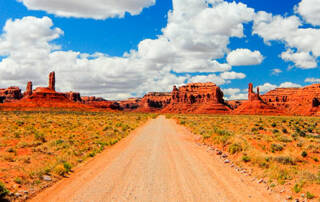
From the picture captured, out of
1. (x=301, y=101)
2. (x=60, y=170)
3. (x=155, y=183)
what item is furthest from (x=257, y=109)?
(x=60, y=170)

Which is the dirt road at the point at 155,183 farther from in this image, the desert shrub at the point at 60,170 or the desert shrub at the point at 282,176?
the desert shrub at the point at 282,176

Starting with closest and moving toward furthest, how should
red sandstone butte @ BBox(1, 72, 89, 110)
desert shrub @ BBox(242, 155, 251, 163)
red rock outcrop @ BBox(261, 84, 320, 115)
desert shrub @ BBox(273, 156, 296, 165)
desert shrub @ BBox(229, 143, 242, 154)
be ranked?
desert shrub @ BBox(273, 156, 296, 165) < desert shrub @ BBox(242, 155, 251, 163) < desert shrub @ BBox(229, 143, 242, 154) < red sandstone butte @ BBox(1, 72, 89, 110) < red rock outcrop @ BBox(261, 84, 320, 115)

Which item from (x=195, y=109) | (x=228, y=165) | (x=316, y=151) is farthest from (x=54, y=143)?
(x=195, y=109)

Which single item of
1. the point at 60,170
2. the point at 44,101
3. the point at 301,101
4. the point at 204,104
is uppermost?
the point at 301,101

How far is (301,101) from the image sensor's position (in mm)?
164125

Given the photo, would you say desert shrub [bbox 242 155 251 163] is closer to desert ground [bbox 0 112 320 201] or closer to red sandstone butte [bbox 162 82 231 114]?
desert ground [bbox 0 112 320 201]

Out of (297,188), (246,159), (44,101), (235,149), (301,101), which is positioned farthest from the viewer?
(301,101)

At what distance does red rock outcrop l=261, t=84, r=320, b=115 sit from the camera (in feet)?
471

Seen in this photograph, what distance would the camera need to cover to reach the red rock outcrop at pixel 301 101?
144 meters

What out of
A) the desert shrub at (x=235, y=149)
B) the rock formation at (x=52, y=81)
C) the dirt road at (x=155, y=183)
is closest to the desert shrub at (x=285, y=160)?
the dirt road at (x=155, y=183)

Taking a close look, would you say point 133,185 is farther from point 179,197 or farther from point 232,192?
point 232,192

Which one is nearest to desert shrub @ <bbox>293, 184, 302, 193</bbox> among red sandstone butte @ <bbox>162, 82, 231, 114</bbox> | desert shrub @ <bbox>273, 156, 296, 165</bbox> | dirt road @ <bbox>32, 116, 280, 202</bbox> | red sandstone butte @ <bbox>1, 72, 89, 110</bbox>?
dirt road @ <bbox>32, 116, 280, 202</bbox>

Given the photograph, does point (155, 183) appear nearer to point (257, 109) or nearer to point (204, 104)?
point (257, 109)

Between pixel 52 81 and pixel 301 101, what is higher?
pixel 52 81
